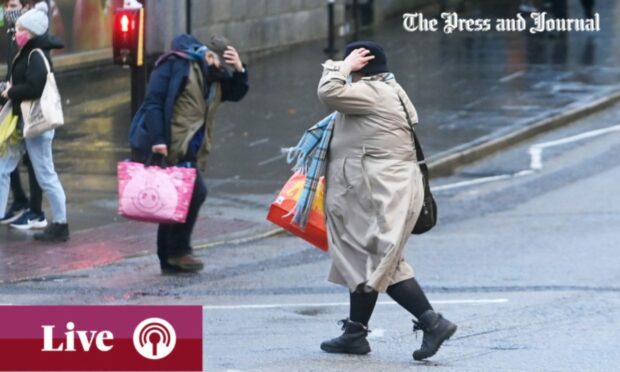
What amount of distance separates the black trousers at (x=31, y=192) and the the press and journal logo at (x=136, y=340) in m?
5.33

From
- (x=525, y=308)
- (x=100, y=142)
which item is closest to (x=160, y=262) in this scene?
(x=525, y=308)

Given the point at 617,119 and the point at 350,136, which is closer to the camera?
the point at 350,136

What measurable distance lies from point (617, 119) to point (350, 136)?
435 inches

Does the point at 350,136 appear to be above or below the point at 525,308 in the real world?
above

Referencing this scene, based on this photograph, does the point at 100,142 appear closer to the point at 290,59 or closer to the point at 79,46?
the point at 79,46

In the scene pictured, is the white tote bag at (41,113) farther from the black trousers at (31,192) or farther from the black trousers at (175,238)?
the black trousers at (175,238)

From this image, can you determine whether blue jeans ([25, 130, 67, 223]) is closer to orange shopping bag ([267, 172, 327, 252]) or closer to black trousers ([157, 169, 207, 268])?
black trousers ([157, 169, 207, 268])

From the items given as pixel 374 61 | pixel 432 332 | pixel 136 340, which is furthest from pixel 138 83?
pixel 136 340

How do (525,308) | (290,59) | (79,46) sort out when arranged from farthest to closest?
(290,59)
(79,46)
(525,308)

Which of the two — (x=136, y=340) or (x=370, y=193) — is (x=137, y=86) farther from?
(x=136, y=340)

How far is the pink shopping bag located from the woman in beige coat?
2485mm

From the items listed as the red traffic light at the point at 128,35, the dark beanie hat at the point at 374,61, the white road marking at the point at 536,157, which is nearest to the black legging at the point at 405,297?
the dark beanie hat at the point at 374,61

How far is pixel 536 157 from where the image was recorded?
1644cm

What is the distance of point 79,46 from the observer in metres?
20.0
